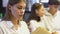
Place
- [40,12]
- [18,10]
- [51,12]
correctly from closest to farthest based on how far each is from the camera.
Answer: [18,10], [40,12], [51,12]

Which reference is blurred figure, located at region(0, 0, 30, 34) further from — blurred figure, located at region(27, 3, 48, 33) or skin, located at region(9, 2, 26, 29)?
blurred figure, located at region(27, 3, 48, 33)

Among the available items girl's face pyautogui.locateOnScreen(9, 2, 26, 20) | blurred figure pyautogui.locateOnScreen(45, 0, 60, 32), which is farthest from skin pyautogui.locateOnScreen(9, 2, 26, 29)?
blurred figure pyautogui.locateOnScreen(45, 0, 60, 32)

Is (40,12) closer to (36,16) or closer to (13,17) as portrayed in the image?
(36,16)

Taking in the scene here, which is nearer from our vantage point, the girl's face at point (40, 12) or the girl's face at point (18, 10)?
the girl's face at point (18, 10)

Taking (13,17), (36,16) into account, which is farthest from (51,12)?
(13,17)

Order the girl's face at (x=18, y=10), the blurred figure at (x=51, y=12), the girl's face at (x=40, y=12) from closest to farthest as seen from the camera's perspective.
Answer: the girl's face at (x=18, y=10), the girl's face at (x=40, y=12), the blurred figure at (x=51, y=12)

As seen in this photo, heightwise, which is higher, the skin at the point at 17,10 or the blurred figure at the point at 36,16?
the skin at the point at 17,10

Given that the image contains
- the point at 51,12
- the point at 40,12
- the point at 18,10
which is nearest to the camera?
the point at 18,10

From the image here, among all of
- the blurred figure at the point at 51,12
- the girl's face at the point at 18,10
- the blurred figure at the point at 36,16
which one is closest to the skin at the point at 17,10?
the girl's face at the point at 18,10

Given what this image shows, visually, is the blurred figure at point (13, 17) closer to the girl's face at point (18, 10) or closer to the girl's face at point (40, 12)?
the girl's face at point (18, 10)

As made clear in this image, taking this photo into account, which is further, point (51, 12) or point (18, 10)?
point (51, 12)

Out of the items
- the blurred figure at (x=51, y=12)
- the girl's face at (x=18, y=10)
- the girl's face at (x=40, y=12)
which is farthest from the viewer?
the blurred figure at (x=51, y=12)

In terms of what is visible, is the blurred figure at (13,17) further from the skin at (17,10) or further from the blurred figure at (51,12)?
the blurred figure at (51,12)

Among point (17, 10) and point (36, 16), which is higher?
point (17, 10)
